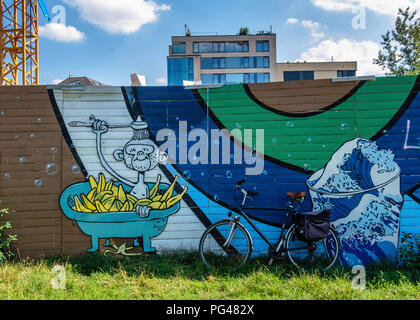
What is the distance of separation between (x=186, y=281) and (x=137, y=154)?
201 centimetres

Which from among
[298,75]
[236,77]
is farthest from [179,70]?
[298,75]

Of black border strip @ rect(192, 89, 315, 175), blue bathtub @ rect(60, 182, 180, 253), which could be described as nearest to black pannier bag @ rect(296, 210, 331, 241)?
black border strip @ rect(192, 89, 315, 175)

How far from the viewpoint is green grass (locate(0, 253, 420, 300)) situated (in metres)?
3.34

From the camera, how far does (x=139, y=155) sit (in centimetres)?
462

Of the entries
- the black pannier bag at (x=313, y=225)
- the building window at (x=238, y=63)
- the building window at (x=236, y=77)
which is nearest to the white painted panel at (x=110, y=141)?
the black pannier bag at (x=313, y=225)

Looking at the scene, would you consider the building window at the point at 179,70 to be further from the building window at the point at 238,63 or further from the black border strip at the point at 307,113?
the black border strip at the point at 307,113

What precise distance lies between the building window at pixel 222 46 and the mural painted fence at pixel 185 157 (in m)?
49.9

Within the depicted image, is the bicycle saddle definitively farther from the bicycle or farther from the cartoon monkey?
the cartoon monkey

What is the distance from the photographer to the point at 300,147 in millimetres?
4543

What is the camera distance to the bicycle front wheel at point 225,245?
4.26 metres

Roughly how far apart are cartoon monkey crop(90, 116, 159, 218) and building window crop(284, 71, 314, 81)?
45.7 metres

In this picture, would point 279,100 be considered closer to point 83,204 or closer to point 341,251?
point 341,251

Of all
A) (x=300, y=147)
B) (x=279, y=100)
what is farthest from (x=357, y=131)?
(x=279, y=100)

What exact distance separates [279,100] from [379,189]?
1959 mm
